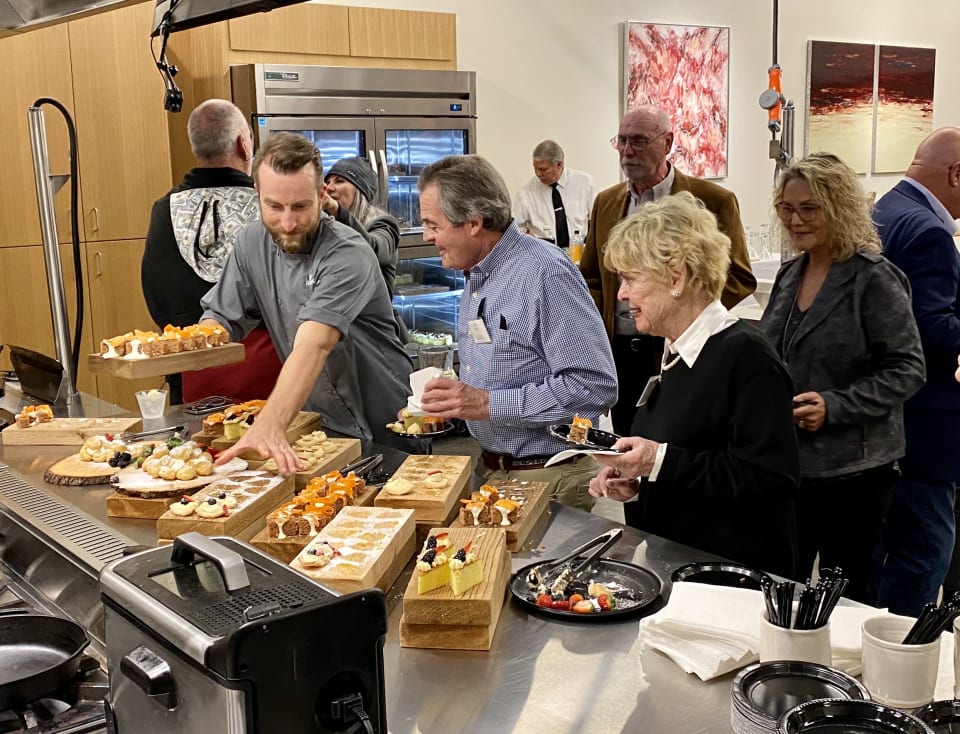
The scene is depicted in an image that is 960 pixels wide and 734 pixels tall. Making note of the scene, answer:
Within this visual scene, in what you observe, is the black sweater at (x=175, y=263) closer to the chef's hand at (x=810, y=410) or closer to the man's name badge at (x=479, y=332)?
the man's name badge at (x=479, y=332)

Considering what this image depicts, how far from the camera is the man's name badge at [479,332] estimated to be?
2.74 m

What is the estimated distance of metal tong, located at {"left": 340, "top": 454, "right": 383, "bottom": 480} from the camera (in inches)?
96.4

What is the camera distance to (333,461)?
2.50 metres

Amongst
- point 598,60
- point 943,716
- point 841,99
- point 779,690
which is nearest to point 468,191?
point 779,690

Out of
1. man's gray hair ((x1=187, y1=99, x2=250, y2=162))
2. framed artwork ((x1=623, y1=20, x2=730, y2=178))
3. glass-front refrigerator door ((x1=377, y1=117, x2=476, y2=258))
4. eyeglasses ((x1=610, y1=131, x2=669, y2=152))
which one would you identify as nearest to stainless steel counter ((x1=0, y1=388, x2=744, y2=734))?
man's gray hair ((x1=187, y1=99, x2=250, y2=162))

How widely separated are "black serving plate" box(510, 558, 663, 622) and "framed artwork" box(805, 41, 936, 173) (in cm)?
834

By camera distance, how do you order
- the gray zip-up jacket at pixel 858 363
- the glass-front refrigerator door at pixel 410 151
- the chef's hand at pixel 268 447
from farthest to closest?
the glass-front refrigerator door at pixel 410 151
the gray zip-up jacket at pixel 858 363
the chef's hand at pixel 268 447

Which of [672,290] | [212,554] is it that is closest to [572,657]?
[212,554]

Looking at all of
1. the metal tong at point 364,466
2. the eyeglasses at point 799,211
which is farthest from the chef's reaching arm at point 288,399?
the eyeglasses at point 799,211

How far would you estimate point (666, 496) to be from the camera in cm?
226

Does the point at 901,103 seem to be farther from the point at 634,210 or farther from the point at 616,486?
the point at 616,486

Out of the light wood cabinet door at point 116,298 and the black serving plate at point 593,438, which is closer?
the black serving plate at point 593,438

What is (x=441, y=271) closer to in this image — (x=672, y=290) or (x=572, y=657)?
(x=672, y=290)

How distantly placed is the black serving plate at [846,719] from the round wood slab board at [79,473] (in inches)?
74.1
